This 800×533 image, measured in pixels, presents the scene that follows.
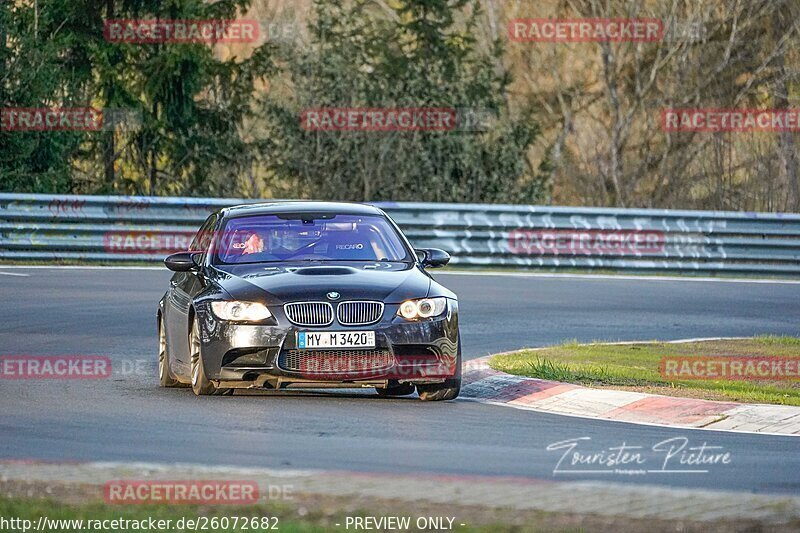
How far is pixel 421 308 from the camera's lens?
12297 mm

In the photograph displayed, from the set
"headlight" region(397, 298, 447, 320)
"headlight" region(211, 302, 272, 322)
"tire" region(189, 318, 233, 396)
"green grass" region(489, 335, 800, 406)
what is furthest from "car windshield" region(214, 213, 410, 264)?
"green grass" region(489, 335, 800, 406)

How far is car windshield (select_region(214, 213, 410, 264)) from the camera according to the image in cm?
1323

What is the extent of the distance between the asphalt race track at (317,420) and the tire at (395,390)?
13 cm

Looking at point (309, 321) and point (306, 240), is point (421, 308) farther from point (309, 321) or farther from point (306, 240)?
point (306, 240)

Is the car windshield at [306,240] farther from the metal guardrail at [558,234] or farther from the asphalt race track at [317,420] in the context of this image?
the metal guardrail at [558,234]

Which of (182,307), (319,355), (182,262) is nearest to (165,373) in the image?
(182,307)

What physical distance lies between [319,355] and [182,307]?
1.63 m

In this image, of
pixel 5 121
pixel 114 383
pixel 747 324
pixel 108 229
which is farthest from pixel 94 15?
pixel 114 383

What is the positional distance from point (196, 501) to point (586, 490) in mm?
1812

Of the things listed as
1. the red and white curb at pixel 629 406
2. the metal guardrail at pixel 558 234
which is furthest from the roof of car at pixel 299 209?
the metal guardrail at pixel 558 234

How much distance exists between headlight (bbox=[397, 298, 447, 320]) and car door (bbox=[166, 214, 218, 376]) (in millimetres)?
1642

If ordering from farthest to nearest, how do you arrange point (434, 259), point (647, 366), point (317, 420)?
point (647, 366) < point (434, 259) < point (317, 420)

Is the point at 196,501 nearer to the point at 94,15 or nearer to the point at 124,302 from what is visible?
the point at 124,302

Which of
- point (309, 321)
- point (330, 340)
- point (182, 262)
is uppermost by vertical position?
point (182, 262)
